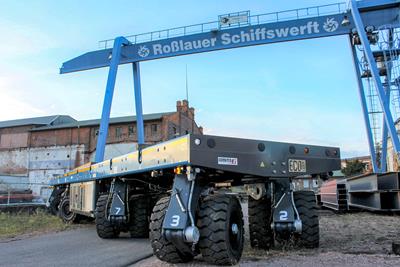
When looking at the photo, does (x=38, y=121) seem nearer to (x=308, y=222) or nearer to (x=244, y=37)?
(x=244, y=37)

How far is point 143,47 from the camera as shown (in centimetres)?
2027

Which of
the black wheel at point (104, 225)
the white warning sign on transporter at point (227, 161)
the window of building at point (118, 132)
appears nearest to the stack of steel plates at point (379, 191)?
the black wheel at point (104, 225)

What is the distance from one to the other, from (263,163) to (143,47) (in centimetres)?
1632

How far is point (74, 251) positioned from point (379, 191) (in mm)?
8473

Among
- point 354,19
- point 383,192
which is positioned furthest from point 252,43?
point 383,192

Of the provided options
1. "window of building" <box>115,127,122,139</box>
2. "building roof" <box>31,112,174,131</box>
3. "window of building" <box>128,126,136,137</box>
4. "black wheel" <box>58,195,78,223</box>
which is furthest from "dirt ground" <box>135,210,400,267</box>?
"window of building" <box>115,127,122,139</box>

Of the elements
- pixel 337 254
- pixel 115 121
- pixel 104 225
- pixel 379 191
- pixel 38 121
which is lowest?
pixel 337 254

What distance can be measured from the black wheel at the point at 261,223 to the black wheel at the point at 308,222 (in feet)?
1.38

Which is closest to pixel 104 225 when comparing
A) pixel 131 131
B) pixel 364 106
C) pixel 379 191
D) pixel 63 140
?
pixel 379 191

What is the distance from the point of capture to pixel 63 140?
4681 cm

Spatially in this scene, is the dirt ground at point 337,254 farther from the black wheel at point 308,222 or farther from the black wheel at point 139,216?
the black wheel at point 139,216

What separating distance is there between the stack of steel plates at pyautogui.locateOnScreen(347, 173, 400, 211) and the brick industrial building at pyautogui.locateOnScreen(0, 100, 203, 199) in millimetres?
30305

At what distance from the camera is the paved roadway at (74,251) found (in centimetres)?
596

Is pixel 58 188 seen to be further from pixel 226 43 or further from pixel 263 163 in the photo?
pixel 263 163
